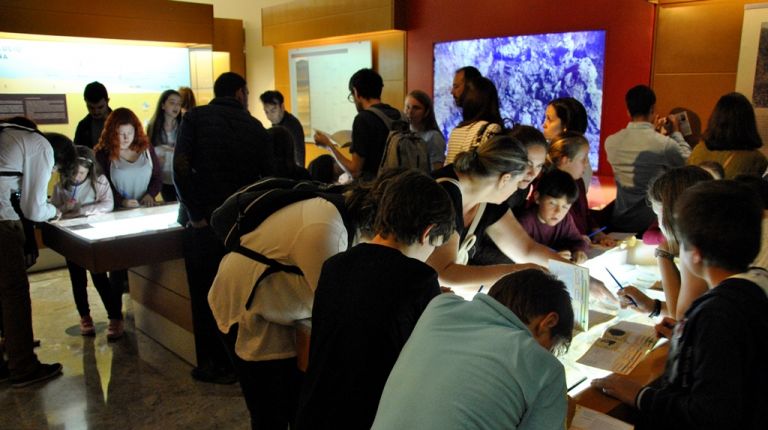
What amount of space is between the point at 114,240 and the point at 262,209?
62.1 inches

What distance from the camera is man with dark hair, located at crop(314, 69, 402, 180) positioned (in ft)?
→ 12.2

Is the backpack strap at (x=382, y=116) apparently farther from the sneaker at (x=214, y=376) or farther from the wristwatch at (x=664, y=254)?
the wristwatch at (x=664, y=254)

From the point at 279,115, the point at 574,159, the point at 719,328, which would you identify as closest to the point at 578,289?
the point at 719,328

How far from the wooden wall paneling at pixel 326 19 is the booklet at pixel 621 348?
437cm

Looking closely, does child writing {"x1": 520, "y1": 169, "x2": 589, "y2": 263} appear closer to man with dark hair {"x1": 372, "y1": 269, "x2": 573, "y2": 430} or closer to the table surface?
man with dark hair {"x1": 372, "y1": 269, "x2": 573, "y2": 430}

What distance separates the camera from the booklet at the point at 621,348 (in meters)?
1.88

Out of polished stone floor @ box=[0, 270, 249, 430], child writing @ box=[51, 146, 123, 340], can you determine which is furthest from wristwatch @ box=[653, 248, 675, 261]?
child writing @ box=[51, 146, 123, 340]

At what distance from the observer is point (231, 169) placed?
311cm

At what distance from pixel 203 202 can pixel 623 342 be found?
81.2 inches

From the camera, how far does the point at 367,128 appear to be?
3.72 m

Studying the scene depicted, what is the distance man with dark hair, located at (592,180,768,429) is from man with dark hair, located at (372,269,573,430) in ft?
1.14

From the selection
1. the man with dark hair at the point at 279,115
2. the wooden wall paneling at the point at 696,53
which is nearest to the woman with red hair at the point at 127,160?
the man with dark hair at the point at 279,115

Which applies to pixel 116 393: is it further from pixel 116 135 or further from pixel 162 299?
pixel 116 135

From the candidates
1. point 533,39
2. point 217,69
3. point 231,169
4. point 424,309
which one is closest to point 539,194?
point 231,169
